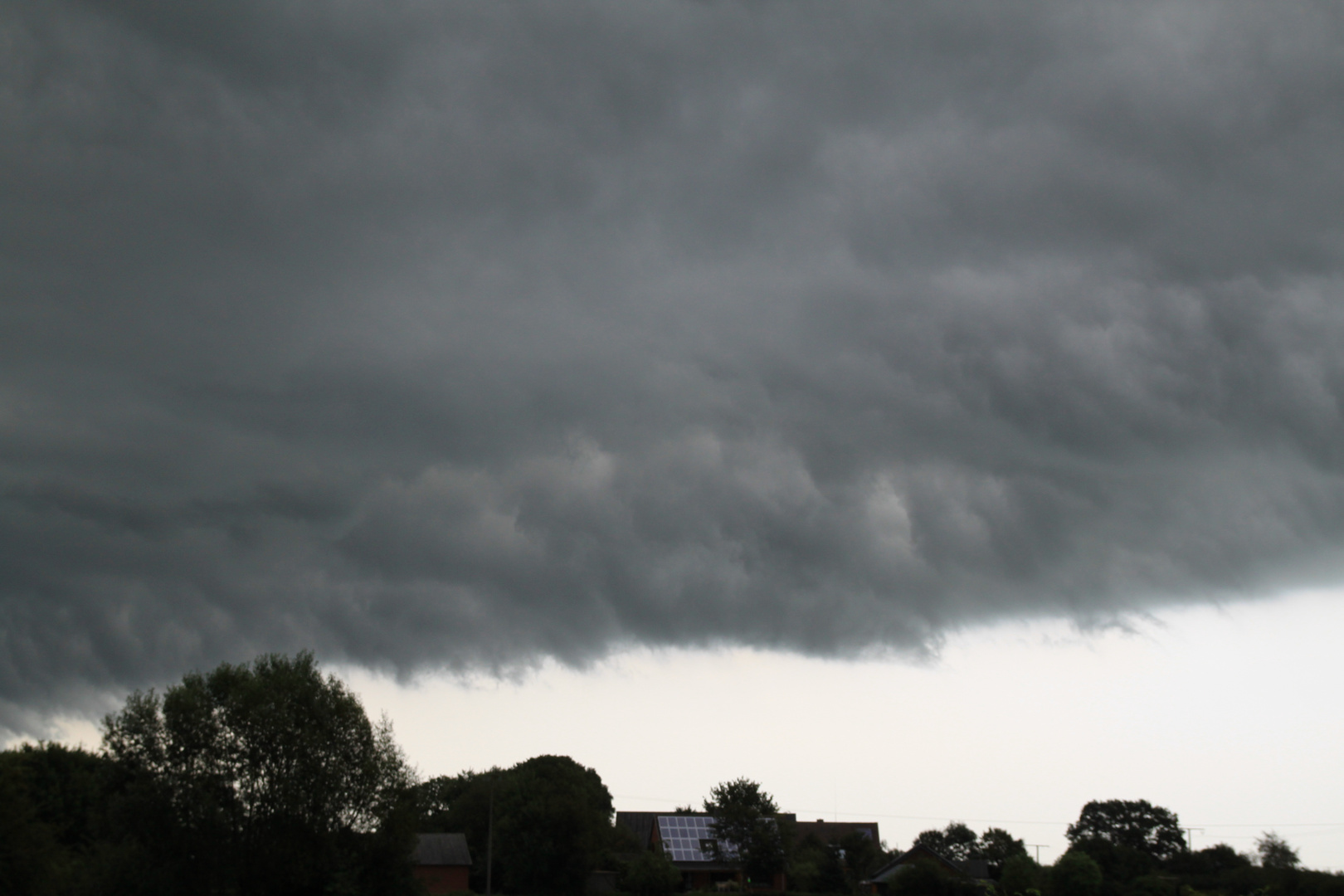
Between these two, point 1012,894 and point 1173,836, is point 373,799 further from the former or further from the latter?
point 1173,836

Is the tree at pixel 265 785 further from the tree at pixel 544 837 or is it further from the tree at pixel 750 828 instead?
the tree at pixel 750 828

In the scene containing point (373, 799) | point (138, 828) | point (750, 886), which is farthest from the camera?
point (750, 886)

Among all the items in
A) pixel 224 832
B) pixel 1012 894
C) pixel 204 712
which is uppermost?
pixel 204 712

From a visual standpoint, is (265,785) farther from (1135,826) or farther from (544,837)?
(1135,826)

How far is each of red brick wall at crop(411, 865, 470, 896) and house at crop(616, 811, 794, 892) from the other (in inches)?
807

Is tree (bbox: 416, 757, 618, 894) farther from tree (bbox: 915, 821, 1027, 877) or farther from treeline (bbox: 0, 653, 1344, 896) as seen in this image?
tree (bbox: 915, 821, 1027, 877)

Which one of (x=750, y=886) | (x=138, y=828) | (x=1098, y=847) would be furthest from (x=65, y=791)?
(x=1098, y=847)

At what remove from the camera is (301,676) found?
59906 millimetres

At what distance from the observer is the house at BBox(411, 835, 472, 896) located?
Answer: 9894 centimetres

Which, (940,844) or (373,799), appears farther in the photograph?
(940,844)

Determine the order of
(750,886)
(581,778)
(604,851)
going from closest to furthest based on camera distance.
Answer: (604,851), (750,886), (581,778)

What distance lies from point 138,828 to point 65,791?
22378 mm

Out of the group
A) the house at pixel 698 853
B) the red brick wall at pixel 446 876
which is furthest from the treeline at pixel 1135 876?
the red brick wall at pixel 446 876

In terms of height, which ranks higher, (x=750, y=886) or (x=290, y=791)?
(x=290, y=791)
